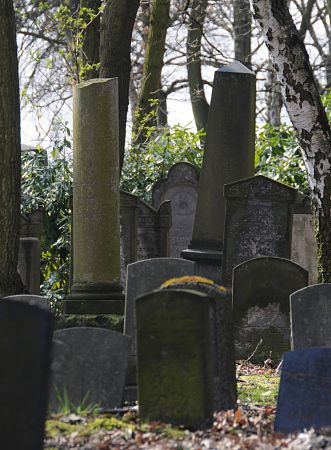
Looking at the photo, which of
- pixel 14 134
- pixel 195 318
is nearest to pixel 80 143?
pixel 14 134

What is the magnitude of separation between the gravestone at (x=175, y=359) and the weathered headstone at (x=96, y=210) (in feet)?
13.9

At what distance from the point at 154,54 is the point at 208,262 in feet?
29.2

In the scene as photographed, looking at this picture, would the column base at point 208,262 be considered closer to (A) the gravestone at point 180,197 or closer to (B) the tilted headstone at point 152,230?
(B) the tilted headstone at point 152,230

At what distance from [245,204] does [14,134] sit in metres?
3.14

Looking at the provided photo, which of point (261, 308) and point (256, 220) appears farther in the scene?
point (256, 220)

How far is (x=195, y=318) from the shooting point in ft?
24.9

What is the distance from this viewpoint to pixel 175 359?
7594mm

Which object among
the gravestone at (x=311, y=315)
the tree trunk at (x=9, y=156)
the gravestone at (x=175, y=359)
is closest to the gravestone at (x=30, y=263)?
the tree trunk at (x=9, y=156)

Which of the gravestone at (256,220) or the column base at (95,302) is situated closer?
the column base at (95,302)

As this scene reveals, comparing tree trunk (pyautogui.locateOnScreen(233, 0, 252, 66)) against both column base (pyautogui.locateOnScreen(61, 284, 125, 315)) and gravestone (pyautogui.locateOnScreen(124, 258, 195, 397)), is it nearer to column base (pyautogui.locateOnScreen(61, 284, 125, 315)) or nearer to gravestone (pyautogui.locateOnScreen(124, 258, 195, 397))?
column base (pyautogui.locateOnScreen(61, 284, 125, 315))

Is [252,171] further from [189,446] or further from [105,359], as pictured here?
[189,446]

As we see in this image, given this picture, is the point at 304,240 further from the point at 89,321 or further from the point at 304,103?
the point at 89,321

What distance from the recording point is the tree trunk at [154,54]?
23.4 metres

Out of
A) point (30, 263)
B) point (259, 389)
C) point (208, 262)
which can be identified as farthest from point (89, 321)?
point (30, 263)
